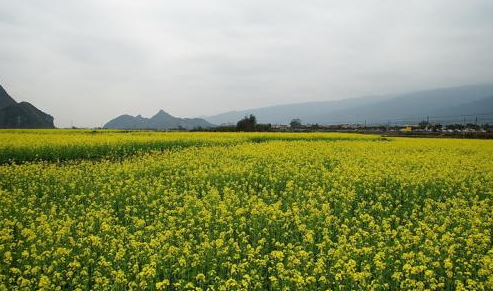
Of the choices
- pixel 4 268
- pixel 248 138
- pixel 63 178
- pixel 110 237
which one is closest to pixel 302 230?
pixel 110 237

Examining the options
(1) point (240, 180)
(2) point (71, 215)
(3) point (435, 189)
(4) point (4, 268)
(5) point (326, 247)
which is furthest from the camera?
(1) point (240, 180)

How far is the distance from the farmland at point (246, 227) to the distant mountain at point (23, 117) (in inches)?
6012

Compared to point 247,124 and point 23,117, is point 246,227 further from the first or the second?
point 23,117

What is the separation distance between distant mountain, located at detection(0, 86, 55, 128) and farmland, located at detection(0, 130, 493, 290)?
153 metres

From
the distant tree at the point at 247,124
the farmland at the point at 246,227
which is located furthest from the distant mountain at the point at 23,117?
the farmland at the point at 246,227

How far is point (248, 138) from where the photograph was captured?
3634cm

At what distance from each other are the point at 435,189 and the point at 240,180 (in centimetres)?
677

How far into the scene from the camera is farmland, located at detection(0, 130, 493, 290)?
5930mm

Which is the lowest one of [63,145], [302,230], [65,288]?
[65,288]

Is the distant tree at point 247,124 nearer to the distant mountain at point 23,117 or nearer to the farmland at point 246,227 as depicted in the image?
the farmland at point 246,227

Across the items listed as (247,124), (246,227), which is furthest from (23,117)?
(246,227)

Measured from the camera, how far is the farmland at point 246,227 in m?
5.93

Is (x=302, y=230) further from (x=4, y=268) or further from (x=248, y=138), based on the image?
(x=248, y=138)

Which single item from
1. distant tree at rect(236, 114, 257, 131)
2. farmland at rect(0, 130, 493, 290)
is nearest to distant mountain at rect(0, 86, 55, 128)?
distant tree at rect(236, 114, 257, 131)
